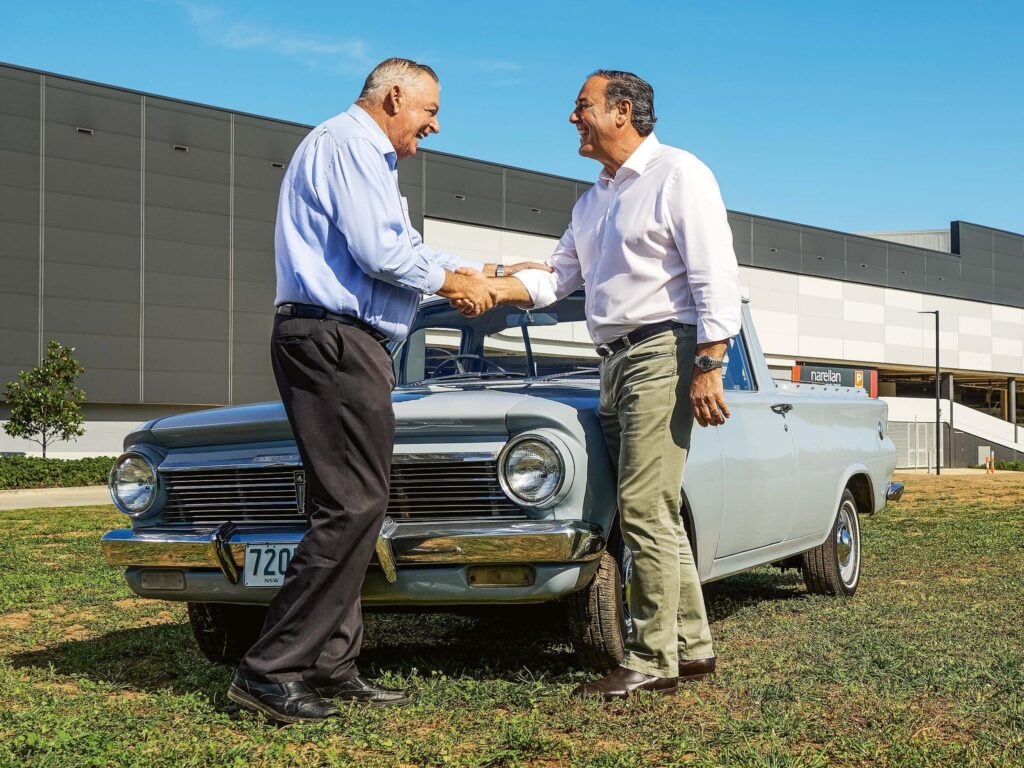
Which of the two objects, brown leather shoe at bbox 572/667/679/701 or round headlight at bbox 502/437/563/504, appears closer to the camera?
brown leather shoe at bbox 572/667/679/701

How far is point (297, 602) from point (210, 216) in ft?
113

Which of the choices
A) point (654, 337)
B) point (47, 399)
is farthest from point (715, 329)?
point (47, 399)

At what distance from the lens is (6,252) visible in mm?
32656

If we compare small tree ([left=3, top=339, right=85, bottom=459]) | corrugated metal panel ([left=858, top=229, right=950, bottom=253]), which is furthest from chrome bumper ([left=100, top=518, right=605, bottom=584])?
corrugated metal panel ([left=858, top=229, right=950, bottom=253])

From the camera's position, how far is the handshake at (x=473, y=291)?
4.16m

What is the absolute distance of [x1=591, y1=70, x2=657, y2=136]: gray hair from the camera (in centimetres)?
426

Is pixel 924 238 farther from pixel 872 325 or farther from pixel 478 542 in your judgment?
pixel 478 542

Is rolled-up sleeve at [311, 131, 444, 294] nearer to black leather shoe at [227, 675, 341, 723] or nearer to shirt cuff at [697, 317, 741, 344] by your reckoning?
shirt cuff at [697, 317, 741, 344]

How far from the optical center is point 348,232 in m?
3.76

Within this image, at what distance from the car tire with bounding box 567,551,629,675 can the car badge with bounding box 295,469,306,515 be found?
3.40 feet

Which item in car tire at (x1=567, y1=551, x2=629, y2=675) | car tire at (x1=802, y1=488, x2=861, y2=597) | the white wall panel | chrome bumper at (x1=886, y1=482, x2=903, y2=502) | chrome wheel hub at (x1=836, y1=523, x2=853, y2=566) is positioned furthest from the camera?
the white wall panel

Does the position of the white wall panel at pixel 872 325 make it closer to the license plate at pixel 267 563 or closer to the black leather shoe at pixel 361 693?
the license plate at pixel 267 563

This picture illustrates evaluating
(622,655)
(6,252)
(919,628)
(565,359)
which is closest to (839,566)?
(919,628)

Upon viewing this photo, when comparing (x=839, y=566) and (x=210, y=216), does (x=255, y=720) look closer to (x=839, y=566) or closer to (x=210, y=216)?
(x=839, y=566)
